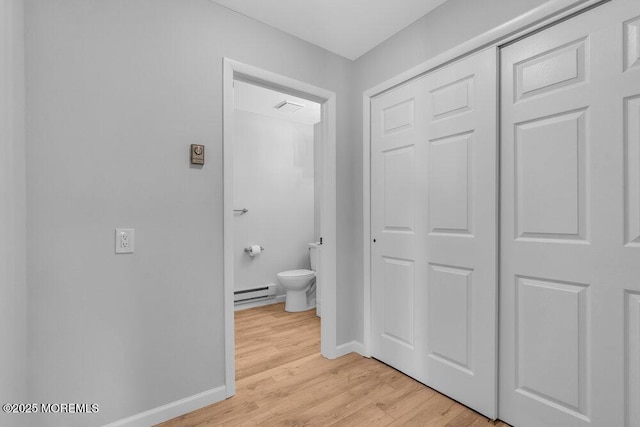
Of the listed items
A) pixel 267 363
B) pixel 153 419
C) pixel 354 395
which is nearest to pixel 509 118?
pixel 354 395

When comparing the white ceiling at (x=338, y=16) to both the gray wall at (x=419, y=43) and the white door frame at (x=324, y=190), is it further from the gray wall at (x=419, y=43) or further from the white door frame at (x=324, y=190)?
the white door frame at (x=324, y=190)

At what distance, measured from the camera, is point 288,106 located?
368cm

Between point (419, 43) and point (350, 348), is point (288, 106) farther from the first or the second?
point (350, 348)

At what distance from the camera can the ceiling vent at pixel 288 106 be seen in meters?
3.57

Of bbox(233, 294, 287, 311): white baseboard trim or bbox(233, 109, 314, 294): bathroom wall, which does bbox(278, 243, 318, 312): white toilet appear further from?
bbox(233, 109, 314, 294): bathroom wall

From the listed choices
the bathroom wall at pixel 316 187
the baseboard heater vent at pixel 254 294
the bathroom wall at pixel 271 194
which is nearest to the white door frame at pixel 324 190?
the baseboard heater vent at pixel 254 294

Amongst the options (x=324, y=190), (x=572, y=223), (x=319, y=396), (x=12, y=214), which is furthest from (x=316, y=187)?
(x=12, y=214)

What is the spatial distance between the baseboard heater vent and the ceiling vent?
2.27 m

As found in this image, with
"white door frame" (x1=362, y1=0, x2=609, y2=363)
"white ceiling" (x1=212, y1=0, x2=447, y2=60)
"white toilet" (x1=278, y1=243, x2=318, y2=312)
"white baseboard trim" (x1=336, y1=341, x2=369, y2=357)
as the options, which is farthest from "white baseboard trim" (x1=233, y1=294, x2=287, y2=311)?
"white ceiling" (x1=212, y1=0, x2=447, y2=60)

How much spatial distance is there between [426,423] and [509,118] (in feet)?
5.46

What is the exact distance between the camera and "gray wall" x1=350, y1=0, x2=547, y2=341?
5.33ft

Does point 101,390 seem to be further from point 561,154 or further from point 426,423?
point 561,154

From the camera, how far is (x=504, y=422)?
5.24ft

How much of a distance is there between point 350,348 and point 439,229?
4.14 ft
